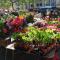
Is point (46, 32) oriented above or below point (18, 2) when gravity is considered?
above

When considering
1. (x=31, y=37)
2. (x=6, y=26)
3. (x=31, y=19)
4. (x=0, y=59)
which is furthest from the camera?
(x=31, y=19)

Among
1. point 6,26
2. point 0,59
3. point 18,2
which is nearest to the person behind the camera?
point 0,59

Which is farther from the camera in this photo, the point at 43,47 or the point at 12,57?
the point at 12,57

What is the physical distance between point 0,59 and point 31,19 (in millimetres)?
2980

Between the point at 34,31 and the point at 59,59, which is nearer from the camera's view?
the point at 59,59

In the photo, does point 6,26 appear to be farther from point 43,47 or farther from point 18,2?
point 18,2

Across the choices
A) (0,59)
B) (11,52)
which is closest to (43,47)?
(11,52)

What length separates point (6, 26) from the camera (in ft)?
24.4

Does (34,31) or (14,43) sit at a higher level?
(34,31)

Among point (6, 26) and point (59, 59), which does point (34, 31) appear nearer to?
point (59, 59)

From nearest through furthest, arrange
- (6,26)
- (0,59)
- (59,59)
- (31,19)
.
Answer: (59,59) → (0,59) → (6,26) → (31,19)

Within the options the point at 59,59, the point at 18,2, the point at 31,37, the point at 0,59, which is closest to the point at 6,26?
the point at 0,59

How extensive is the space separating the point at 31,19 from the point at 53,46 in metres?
3.79

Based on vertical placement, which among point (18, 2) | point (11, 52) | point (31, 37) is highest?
point (31, 37)
